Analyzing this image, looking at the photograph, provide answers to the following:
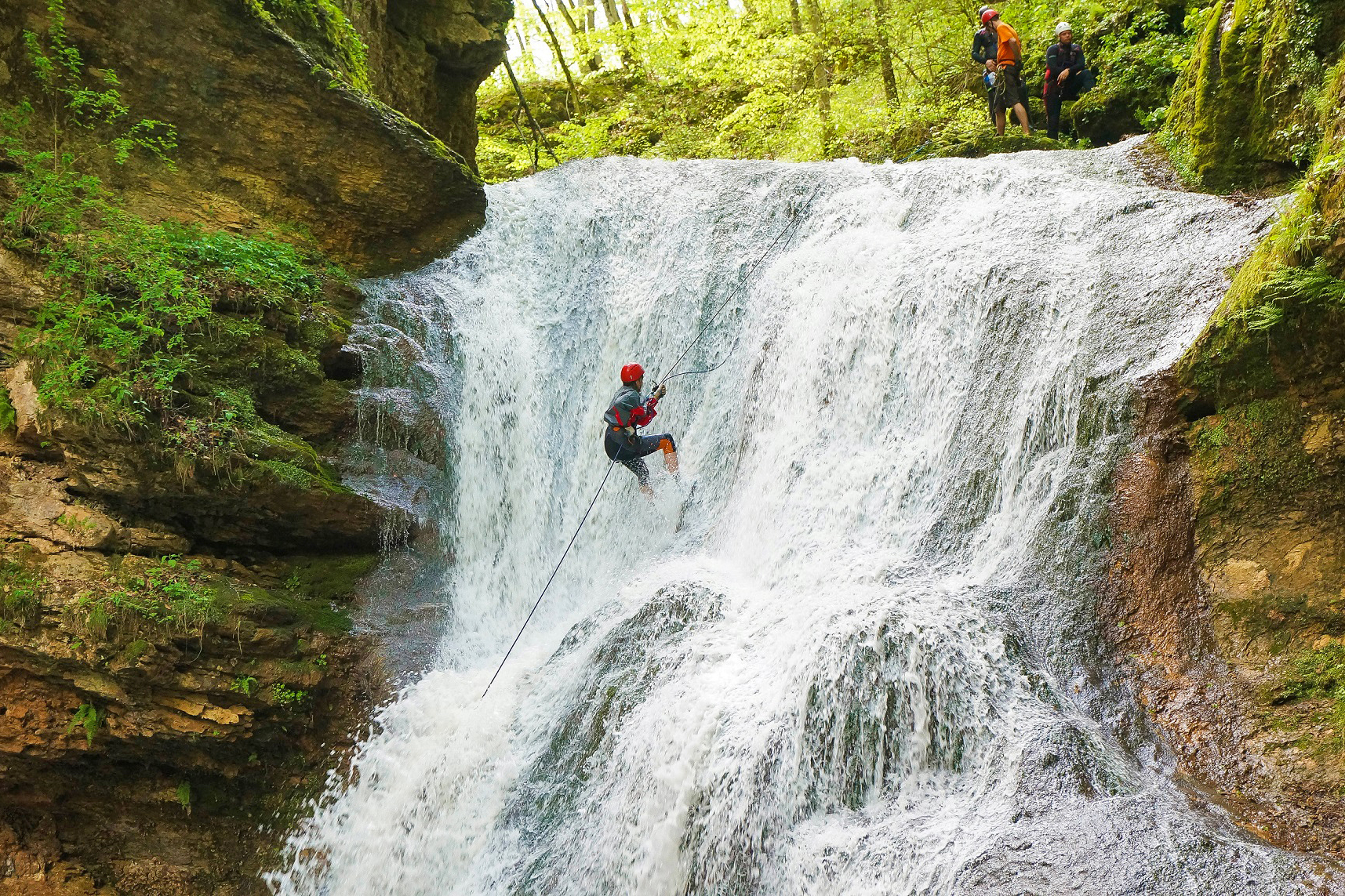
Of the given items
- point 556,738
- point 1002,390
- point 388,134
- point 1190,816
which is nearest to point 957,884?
point 1190,816

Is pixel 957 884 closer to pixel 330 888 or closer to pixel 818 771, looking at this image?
pixel 818 771

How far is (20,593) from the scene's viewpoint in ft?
20.5

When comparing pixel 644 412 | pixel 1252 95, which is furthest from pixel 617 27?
pixel 1252 95

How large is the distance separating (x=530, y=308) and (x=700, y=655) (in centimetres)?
628

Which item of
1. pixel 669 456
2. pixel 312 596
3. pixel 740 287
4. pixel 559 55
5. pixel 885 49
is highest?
pixel 559 55

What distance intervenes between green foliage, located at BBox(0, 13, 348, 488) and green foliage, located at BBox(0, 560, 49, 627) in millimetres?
1230

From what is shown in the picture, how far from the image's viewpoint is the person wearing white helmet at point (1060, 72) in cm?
1156

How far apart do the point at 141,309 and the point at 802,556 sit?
6.25 metres

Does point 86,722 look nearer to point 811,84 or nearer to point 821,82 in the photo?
point 821,82

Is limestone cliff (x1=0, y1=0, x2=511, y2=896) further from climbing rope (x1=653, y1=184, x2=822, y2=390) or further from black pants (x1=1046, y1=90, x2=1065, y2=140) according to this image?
black pants (x1=1046, y1=90, x2=1065, y2=140)

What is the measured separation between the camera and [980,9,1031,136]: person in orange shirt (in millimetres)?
11602

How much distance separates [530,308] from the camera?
11.1 m

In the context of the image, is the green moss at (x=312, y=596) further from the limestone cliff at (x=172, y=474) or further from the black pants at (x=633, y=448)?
the black pants at (x=633, y=448)

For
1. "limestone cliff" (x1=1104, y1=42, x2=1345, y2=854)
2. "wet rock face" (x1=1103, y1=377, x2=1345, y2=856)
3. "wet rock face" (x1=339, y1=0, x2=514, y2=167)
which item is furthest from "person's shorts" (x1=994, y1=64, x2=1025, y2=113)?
"wet rock face" (x1=1103, y1=377, x2=1345, y2=856)
